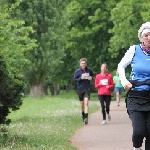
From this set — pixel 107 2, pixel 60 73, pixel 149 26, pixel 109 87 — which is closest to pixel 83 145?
pixel 149 26

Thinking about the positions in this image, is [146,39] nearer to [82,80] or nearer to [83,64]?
[83,64]

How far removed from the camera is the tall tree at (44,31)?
46844mm

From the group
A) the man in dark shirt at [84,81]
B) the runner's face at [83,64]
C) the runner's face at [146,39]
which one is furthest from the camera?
the man in dark shirt at [84,81]

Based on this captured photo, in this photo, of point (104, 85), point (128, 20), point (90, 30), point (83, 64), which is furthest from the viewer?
point (90, 30)

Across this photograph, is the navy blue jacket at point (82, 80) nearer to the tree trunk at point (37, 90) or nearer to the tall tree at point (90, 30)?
the tree trunk at point (37, 90)

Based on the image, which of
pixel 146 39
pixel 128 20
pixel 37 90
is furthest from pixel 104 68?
pixel 37 90

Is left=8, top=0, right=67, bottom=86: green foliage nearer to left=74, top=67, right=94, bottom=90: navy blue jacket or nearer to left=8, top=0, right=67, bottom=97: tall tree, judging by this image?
left=8, top=0, right=67, bottom=97: tall tree

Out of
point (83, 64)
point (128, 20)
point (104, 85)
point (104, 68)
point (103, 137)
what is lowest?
point (103, 137)

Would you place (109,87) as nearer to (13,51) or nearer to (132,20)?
(13,51)

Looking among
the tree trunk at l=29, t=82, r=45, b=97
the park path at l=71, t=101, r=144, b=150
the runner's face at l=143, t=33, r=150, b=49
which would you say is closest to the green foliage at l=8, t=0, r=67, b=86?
the tree trunk at l=29, t=82, r=45, b=97

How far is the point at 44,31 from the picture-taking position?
48.4 metres

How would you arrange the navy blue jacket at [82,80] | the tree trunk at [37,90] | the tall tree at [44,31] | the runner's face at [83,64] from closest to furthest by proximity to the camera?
the runner's face at [83,64] < the navy blue jacket at [82,80] < the tall tree at [44,31] < the tree trunk at [37,90]

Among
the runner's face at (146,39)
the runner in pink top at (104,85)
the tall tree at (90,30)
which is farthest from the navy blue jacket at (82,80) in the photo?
the tall tree at (90,30)

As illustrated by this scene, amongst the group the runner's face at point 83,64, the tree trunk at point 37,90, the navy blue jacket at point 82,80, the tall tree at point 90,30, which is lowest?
the tree trunk at point 37,90
